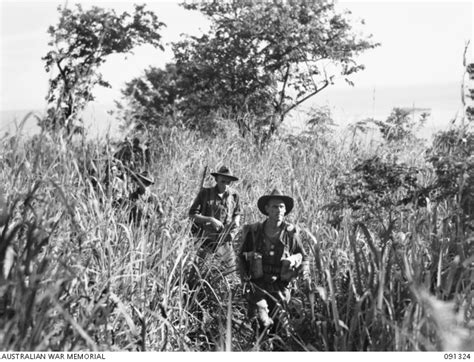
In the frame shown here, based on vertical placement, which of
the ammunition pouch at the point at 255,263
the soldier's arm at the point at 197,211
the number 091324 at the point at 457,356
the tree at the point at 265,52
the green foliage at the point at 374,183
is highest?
the tree at the point at 265,52

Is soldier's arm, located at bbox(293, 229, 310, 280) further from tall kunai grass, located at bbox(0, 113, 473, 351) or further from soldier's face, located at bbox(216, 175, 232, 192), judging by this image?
soldier's face, located at bbox(216, 175, 232, 192)

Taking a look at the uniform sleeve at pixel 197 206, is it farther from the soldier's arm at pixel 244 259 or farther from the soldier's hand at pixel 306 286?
the soldier's hand at pixel 306 286

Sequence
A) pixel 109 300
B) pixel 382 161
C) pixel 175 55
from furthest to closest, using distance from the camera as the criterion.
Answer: pixel 175 55
pixel 382 161
pixel 109 300

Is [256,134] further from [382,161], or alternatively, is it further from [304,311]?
[304,311]

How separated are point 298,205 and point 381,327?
13.7ft

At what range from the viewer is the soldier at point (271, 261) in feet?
17.9

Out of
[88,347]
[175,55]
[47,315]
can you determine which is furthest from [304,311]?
[175,55]

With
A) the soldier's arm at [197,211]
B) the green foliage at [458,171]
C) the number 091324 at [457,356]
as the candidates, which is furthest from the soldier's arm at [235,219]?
the number 091324 at [457,356]

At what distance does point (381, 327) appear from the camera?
3656 mm

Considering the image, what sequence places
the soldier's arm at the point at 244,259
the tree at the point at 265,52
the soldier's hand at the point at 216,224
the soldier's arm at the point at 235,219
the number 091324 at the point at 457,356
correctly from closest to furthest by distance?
the number 091324 at the point at 457,356, the soldier's arm at the point at 244,259, the soldier's hand at the point at 216,224, the soldier's arm at the point at 235,219, the tree at the point at 265,52

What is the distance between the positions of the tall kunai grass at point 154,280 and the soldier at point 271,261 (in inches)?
9.4

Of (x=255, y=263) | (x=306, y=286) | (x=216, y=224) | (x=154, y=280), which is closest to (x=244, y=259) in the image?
(x=255, y=263)

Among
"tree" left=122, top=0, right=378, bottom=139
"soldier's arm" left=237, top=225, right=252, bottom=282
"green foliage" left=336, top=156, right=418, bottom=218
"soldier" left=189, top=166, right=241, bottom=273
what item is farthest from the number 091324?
"tree" left=122, top=0, right=378, bottom=139

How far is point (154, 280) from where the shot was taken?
4422 millimetres
